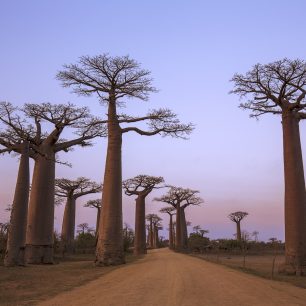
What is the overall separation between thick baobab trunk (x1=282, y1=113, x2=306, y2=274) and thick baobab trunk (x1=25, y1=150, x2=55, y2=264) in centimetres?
945

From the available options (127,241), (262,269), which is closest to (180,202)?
(127,241)

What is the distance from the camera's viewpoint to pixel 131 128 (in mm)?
19281

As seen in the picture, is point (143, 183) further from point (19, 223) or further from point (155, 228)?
point (155, 228)

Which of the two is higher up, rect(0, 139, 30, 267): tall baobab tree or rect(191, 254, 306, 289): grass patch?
rect(0, 139, 30, 267): tall baobab tree

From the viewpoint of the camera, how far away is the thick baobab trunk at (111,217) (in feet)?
54.5

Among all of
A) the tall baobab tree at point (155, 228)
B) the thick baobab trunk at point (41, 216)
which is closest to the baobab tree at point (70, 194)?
the thick baobab trunk at point (41, 216)

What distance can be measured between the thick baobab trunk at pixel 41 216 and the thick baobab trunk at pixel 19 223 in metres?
2.09

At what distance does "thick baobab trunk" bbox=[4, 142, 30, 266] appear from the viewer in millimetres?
15633

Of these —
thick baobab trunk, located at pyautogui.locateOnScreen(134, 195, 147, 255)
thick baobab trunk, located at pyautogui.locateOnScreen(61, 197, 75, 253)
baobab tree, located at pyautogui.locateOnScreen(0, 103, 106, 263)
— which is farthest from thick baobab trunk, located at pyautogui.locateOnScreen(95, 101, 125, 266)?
thick baobab trunk, located at pyautogui.locateOnScreen(134, 195, 147, 255)

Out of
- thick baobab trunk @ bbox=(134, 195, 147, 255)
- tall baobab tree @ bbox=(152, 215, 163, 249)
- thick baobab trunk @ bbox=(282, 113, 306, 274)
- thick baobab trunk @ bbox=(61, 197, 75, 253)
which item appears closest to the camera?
thick baobab trunk @ bbox=(282, 113, 306, 274)

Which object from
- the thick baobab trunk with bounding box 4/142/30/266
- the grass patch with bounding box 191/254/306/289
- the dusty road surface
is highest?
the thick baobab trunk with bounding box 4/142/30/266

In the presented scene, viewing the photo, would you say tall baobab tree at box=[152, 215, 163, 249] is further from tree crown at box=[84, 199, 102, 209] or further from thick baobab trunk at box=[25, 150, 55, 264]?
thick baobab trunk at box=[25, 150, 55, 264]

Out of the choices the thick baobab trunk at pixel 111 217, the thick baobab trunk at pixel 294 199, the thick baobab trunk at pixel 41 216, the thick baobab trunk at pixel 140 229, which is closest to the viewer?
the thick baobab trunk at pixel 294 199

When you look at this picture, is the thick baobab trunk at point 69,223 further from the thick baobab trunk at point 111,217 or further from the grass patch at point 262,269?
the thick baobab trunk at point 111,217
